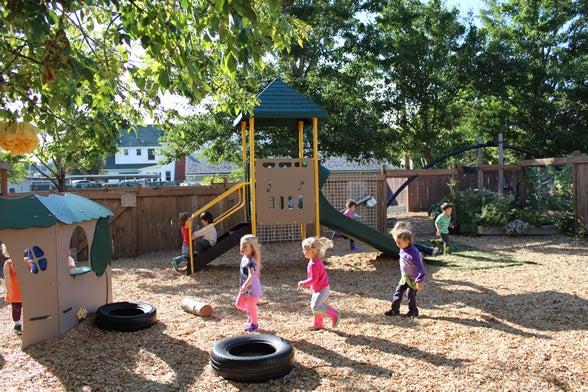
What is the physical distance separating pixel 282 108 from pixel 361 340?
4.86 metres

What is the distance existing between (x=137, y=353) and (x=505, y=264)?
670cm

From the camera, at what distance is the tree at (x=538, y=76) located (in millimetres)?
18438

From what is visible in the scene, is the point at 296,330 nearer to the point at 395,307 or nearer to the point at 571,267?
the point at 395,307

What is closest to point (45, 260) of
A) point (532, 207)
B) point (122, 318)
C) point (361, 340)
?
point (122, 318)

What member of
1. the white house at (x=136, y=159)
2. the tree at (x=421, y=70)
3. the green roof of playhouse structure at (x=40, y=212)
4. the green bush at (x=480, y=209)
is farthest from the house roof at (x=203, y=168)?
the green roof of playhouse structure at (x=40, y=212)

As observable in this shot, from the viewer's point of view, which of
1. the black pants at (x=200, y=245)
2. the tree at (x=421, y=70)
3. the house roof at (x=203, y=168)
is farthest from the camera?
the house roof at (x=203, y=168)

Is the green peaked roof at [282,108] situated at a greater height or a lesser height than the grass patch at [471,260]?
greater

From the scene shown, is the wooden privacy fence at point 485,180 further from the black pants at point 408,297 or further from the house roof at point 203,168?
the house roof at point 203,168

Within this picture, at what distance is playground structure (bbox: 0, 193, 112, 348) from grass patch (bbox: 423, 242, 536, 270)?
6121 mm

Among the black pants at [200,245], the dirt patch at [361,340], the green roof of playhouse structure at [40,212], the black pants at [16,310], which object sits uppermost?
the green roof of playhouse structure at [40,212]

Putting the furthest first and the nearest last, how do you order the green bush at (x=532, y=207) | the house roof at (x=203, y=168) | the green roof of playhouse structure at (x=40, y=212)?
the house roof at (x=203, y=168) → the green bush at (x=532, y=207) → the green roof of playhouse structure at (x=40, y=212)

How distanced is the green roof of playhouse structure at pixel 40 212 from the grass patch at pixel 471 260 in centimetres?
615

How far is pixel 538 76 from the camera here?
767 inches

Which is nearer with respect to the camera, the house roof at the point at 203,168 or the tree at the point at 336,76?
the tree at the point at 336,76
